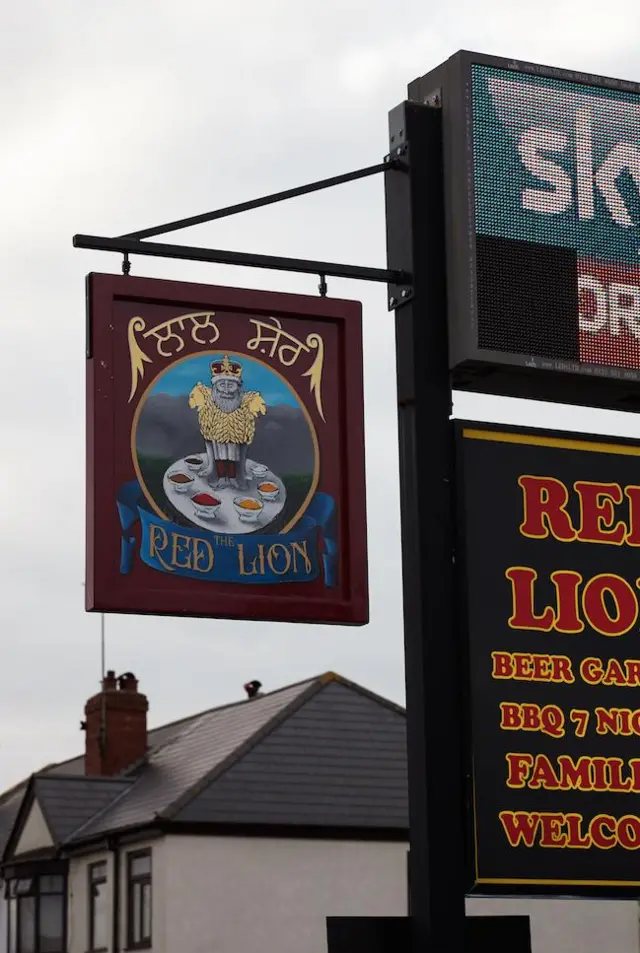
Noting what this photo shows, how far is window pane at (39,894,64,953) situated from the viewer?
35031mm

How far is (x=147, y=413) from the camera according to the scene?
9.05 m

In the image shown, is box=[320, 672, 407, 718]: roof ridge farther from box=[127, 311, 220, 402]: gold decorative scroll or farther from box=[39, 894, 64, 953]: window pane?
box=[127, 311, 220, 402]: gold decorative scroll

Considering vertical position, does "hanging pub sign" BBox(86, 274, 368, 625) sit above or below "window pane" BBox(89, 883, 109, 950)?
above

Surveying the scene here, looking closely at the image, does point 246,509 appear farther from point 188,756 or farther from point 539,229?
point 188,756

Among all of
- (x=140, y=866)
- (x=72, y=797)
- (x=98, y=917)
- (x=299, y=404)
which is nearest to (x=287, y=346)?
(x=299, y=404)

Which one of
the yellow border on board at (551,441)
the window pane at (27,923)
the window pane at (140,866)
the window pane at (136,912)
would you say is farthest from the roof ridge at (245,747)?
the yellow border on board at (551,441)

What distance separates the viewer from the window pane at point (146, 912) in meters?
31.5

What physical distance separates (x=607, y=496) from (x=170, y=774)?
26296mm

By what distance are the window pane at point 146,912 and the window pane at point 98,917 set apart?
158 cm

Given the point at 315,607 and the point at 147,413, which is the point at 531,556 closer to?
the point at 315,607

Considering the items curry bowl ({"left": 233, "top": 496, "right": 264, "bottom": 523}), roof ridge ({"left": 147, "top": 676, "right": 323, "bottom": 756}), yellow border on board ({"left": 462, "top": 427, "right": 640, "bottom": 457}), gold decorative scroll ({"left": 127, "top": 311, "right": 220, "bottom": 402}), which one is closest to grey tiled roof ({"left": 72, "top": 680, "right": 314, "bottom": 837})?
roof ridge ({"left": 147, "top": 676, "right": 323, "bottom": 756})

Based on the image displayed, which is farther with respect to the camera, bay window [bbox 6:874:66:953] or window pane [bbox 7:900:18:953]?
window pane [bbox 7:900:18:953]

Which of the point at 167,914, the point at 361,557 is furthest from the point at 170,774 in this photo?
the point at 361,557

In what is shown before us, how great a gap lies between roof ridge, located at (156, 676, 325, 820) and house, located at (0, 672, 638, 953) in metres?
0.04
